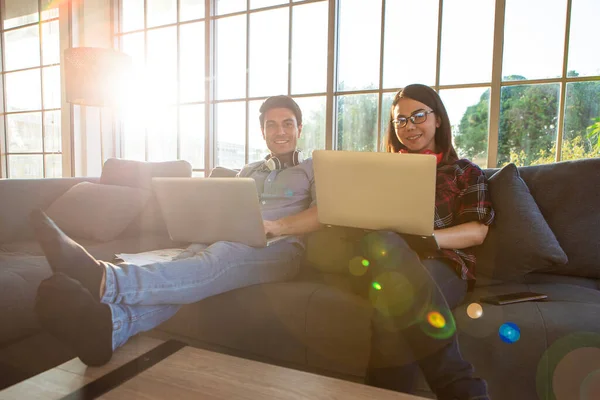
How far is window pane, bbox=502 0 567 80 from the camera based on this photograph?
2.45 metres

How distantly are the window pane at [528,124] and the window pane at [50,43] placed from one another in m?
4.69

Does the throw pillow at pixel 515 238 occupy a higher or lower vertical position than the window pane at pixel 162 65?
lower

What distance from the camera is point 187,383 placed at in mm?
626

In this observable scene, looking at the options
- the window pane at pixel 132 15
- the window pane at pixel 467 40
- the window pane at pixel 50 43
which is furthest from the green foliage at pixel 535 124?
Answer: the window pane at pixel 50 43

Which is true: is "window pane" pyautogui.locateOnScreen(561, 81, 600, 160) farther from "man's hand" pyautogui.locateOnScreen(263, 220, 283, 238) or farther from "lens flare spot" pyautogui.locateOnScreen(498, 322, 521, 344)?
"man's hand" pyautogui.locateOnScreen(263, 220, 283, 238)

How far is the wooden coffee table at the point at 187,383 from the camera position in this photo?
0.60 m

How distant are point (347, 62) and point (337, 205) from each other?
7.50 ft

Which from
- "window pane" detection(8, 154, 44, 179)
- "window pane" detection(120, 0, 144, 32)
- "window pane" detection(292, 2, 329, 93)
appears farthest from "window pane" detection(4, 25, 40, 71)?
"window pane" detection(292, 2, 329, 93)

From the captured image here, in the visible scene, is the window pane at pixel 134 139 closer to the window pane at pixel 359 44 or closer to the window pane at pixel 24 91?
the window pane at pixel 24 91

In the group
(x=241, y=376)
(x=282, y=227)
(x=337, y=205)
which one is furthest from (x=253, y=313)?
(x=241, y=376)

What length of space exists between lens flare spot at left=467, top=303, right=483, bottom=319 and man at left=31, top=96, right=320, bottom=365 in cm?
64

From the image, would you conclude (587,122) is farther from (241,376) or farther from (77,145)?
Answer: (77,145)

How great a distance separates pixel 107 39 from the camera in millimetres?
4219

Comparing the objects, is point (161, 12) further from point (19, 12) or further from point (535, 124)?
point (535, 124)
